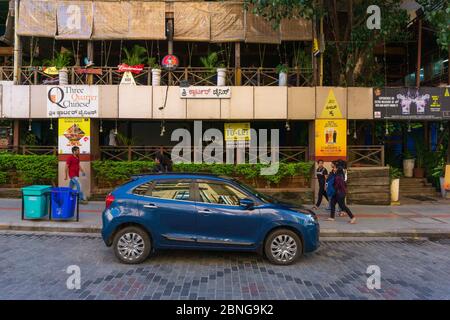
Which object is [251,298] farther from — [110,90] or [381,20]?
[381,20]

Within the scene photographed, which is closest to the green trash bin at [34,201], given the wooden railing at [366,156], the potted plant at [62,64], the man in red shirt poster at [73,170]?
the man in red shirt poster at [73,170]

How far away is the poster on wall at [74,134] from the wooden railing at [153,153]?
3.24 ft

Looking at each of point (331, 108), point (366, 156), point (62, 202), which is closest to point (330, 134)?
point (331, 108)

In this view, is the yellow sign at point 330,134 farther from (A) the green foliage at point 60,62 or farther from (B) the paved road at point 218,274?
(A) the green foliage at point 60,62

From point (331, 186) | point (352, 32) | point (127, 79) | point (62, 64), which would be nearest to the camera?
point (331, 186)

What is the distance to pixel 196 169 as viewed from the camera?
13586 mm

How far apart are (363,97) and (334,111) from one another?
1163mm

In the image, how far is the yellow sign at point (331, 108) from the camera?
13.5 m

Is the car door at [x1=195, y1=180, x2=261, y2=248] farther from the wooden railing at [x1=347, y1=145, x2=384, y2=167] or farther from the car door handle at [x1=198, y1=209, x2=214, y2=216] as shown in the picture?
the wooden railing at [x1=347, y1=145, x2=384, y2=167]

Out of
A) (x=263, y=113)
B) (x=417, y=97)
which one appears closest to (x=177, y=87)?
(x=263, y=113)

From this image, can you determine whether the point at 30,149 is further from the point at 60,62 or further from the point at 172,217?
the point at 172,217

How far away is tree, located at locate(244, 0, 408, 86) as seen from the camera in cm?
1303

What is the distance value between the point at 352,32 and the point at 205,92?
18.7ft

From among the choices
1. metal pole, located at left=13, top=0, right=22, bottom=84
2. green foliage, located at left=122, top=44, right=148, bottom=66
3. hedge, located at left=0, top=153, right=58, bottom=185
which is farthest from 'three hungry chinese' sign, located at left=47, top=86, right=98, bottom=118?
green foliage, located at left=122, top=44, right=148, bottom=66
